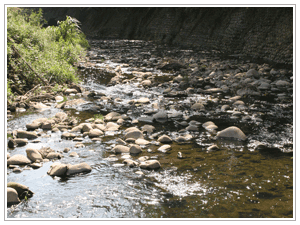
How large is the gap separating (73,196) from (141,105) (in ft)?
14.5

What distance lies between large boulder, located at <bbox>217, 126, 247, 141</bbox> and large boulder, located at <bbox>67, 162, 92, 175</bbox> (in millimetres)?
2658

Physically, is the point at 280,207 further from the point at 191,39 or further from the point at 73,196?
the point at 191,39

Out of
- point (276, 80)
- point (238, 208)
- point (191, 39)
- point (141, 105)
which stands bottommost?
point (238, 208)

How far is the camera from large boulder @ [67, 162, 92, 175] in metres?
4.03

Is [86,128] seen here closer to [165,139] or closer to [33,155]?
[33,155]

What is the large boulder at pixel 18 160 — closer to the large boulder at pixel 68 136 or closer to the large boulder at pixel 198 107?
the large boulder at pixel 68 136

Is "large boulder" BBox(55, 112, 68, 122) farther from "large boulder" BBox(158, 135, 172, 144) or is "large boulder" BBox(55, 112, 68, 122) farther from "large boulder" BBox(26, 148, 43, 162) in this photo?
"large boulder" BBox(158, 135, 172, 144)

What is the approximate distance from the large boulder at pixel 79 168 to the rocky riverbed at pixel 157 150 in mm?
15

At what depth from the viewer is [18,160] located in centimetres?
429

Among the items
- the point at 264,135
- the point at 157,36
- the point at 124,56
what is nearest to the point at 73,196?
the point at 264,135

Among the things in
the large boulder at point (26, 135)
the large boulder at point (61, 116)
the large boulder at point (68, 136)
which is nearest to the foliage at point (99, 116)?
the large boulder at point (61, 116)

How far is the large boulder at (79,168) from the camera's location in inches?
159

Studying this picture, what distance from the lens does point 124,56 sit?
16359mm

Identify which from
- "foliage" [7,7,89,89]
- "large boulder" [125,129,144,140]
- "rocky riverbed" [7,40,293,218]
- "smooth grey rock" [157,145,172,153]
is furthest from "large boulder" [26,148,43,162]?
"foliage" [7,7,89,89]
